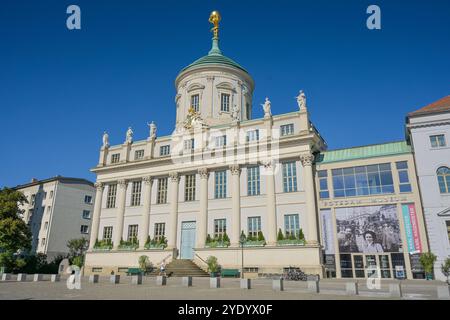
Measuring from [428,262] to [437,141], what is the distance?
10.9 metres

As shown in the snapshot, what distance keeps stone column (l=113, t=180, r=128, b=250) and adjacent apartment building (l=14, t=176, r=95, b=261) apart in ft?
66.4

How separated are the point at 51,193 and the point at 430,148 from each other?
55915 mm

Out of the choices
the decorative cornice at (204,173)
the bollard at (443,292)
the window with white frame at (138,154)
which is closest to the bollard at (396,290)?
the bollard at (443,292)

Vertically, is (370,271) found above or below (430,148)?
below

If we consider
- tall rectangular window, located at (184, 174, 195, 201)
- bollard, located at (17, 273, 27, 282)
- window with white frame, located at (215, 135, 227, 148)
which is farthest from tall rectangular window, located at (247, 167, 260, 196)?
bollard, located at (17, 273, 27, 282)

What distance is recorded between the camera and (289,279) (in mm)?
28766

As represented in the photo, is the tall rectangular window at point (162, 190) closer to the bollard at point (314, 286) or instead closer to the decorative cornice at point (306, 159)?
the decorative cornice at point (306, 159)

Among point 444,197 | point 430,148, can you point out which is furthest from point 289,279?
point 430,148

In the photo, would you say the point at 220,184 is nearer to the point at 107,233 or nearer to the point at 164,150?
the point at 164,150

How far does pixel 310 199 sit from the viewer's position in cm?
3272

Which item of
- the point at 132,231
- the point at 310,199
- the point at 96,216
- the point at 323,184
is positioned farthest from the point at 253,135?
the point at 96,216
